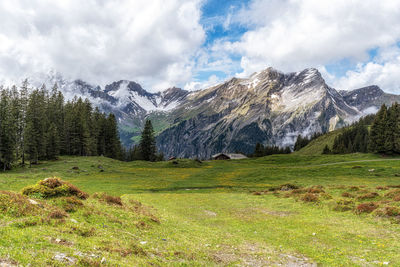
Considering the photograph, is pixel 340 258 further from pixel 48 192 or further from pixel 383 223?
pixel 48 192

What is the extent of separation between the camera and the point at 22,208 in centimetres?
1204

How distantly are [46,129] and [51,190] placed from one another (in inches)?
3108

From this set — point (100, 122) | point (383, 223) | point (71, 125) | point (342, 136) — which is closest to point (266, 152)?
point (342, 136)

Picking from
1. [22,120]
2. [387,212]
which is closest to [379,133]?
[387,212]

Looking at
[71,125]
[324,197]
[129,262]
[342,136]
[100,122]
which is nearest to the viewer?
[129,262]

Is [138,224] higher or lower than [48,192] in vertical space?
lower

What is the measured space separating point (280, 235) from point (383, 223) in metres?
8.67

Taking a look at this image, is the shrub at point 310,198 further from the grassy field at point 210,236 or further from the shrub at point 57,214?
the shrub at point 57,214

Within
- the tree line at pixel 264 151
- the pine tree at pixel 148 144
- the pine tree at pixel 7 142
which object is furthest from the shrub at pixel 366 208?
the tree line at pixel 264 151

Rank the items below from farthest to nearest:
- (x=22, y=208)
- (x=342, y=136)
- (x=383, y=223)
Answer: (x=342, y=136) → (x=383, y=223) → (x=22, y=208)

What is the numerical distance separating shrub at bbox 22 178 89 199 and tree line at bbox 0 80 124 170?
185 feet

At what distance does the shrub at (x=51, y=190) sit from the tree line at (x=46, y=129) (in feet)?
185

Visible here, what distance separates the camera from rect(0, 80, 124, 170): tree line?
63.4m

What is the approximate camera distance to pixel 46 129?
8275 cm
